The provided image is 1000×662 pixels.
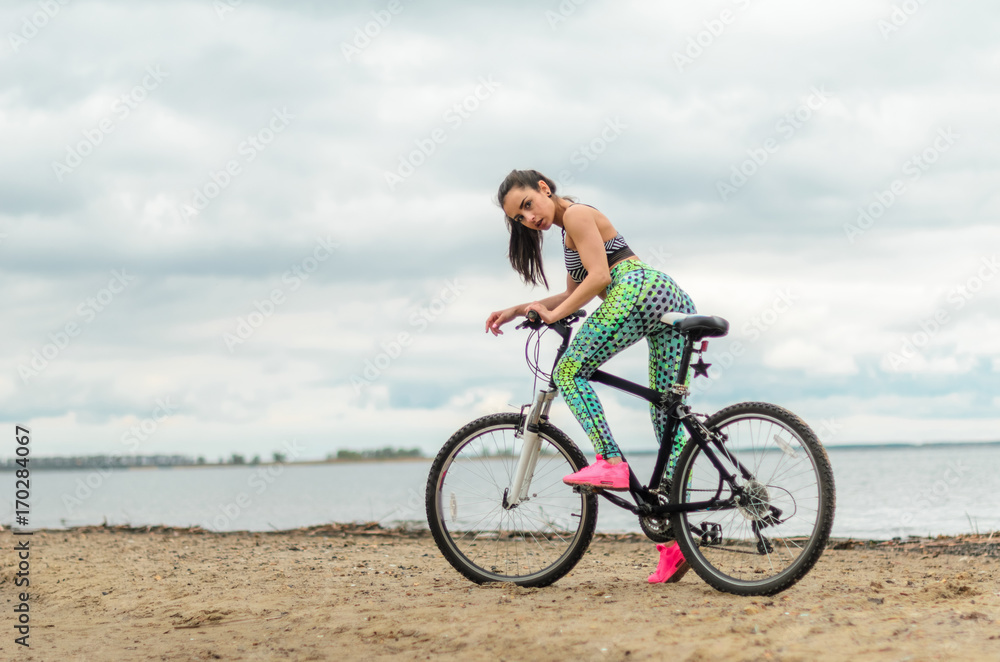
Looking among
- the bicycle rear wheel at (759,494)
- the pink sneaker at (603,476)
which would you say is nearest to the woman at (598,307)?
the pink sneaker at (603,476)

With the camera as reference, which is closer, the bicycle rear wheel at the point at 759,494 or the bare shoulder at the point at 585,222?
the bicycle rear wheel at the point at 759,494

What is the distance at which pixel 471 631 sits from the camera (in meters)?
3.66

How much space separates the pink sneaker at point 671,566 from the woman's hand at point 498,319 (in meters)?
1.59

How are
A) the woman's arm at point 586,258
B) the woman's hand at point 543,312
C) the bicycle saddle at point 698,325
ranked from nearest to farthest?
the bicycle saddle at point 698,325 → the woman's arm at point 586,258 → the woman's hand at point 543,312

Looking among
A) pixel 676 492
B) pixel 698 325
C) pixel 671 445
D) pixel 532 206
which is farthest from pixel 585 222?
pixel 676 492

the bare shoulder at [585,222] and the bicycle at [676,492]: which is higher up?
the bare shoulder at [585,222]

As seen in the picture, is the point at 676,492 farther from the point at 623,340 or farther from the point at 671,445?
the point at 623,340

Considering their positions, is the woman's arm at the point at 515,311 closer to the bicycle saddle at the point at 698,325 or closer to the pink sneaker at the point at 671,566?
the bicycle saddle at the point at 698,325

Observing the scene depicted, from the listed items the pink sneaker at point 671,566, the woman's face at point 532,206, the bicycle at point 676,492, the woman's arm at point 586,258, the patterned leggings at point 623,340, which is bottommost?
the pink sneaker at point 671,566

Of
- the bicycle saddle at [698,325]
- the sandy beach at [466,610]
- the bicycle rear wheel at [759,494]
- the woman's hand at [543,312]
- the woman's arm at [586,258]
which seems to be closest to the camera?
the sandy beach at [466,610]

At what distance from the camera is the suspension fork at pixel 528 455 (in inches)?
185

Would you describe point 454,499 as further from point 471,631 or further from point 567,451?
point 471,631

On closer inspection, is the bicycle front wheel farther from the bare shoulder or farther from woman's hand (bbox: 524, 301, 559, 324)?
the bare shoulder

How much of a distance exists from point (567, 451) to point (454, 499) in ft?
2.58
